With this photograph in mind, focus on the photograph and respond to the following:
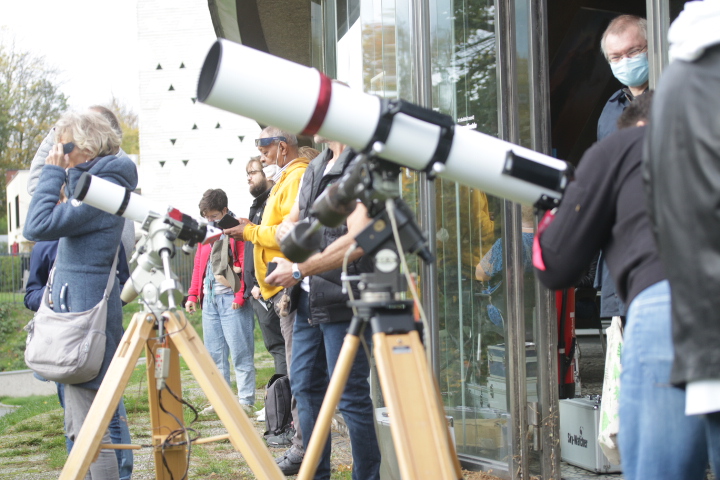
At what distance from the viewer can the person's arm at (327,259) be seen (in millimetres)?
3275

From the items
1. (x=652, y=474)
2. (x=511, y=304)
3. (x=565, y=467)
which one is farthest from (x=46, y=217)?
(x=565, y=467)

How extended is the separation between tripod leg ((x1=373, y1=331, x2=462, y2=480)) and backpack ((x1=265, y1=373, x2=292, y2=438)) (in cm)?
354

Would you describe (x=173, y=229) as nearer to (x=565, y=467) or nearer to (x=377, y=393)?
(x=377, y=393)

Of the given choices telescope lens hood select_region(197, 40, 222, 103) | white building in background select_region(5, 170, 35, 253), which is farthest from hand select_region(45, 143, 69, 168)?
white building in background select_region(5, 170, 35, 253)

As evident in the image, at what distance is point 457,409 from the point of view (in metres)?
4.52

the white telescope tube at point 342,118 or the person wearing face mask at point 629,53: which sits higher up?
the person wearing face mask at point 629,53

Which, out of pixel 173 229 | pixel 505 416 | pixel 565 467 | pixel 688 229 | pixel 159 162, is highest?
pixel 159 162

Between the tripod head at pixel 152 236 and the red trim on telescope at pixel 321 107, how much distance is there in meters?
1.15

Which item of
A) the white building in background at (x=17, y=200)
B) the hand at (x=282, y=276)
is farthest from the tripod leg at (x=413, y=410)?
the white building in background at (x=17, y=200)

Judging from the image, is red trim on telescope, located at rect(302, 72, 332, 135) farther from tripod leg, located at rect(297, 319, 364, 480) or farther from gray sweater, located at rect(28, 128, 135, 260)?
gray sweater, located at rect(28, 128, 135, 260)

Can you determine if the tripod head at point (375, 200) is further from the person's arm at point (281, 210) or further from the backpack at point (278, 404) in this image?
the backpack at point (278, 404)

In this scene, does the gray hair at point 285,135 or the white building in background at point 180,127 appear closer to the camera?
the gray hair at point 285,135

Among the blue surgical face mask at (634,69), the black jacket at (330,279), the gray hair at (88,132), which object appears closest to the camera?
the black jacket at (330,279)

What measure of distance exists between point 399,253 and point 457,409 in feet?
8.76
